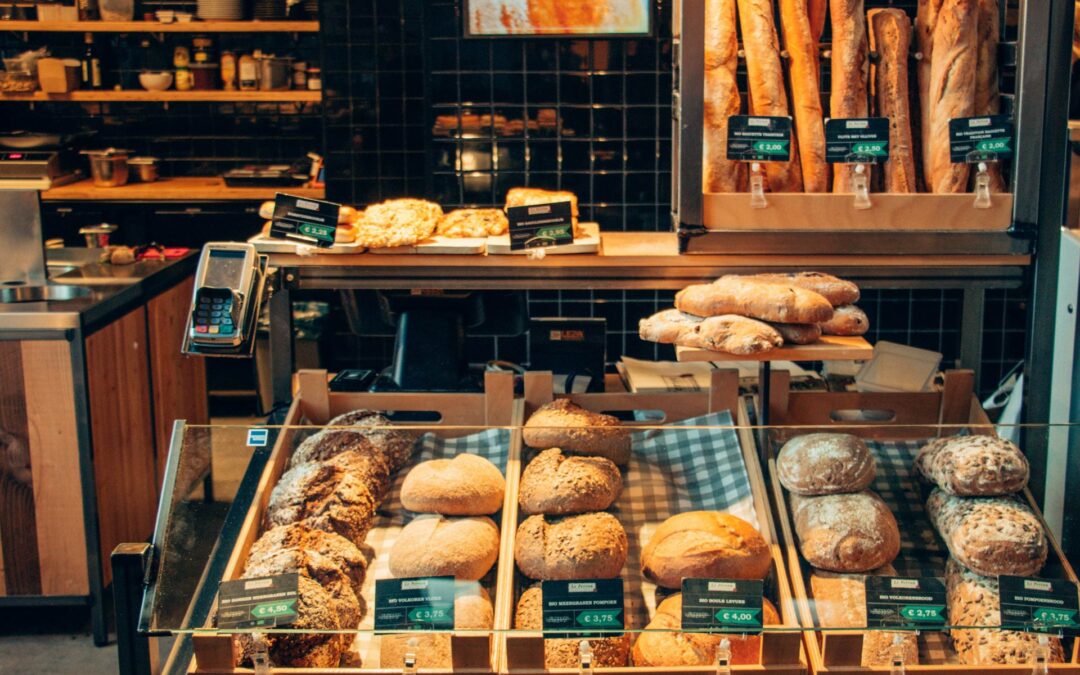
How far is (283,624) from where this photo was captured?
174cm

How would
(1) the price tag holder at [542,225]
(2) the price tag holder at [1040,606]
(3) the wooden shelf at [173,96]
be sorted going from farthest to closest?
1. (3) the wooden shelf at [173,96]
2. (1) the price tag holder at [542,225]
3. (2) the price tag holder at [1040,606]

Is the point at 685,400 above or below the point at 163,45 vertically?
below

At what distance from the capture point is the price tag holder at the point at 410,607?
1.71m

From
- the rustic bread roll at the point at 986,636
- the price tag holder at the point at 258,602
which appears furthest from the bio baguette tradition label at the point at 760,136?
the price tag holder at the point at 258,602

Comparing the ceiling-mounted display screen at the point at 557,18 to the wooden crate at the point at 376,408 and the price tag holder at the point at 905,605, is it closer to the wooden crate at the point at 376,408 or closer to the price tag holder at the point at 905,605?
the wooden crate at the point at 376,408

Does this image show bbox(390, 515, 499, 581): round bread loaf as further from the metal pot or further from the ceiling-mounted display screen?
the metal pot

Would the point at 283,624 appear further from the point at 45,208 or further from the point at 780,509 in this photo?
the point at 45,208

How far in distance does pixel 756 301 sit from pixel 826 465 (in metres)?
0.37

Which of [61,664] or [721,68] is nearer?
[721,68]

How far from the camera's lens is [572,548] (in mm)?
1905

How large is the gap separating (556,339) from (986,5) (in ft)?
4.25

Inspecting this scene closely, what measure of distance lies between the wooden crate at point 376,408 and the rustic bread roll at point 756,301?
1.42 feet

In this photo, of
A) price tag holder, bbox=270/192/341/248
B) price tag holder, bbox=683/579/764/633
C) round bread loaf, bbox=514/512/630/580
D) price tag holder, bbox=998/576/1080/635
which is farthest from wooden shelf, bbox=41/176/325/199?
price tag holder, bbox=998/576/1080/635

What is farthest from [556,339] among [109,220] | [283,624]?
[109,220]
